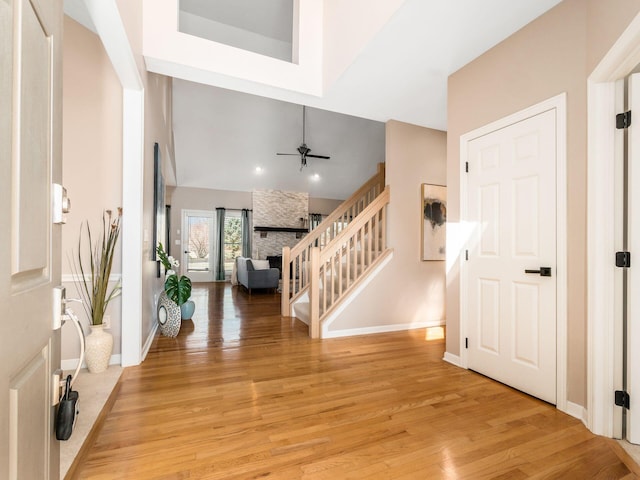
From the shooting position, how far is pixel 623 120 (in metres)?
Answer: 1.76

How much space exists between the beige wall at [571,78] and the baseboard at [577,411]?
0.04 meters

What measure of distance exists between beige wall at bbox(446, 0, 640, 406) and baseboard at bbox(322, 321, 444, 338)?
85.7 inches

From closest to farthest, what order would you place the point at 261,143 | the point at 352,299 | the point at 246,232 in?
the point at 352,299 → the point at 261,143 → the point at 246,232

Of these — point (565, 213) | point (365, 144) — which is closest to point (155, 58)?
point (565, 213)

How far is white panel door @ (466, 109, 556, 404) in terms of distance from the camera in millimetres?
2203

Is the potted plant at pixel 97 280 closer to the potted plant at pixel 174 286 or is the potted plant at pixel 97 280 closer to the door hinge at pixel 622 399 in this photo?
the potted plant at pixel 174 286

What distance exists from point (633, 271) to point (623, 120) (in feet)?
2.80

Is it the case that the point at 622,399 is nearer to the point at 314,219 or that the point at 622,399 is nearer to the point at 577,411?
the point at 577,411

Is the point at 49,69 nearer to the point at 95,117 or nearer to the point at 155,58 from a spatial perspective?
the point at 95,117

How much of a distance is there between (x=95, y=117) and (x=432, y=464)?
138 inches

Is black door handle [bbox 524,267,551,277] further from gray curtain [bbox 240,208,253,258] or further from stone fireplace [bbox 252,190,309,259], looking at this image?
gray curtain [bbox 240,208,253,258]

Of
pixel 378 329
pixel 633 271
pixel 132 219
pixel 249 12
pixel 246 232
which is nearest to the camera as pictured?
pixel 633 271

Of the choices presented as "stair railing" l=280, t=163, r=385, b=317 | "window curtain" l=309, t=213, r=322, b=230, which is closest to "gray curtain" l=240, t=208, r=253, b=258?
"window curtain" l=309, t=213, r=322, b=230

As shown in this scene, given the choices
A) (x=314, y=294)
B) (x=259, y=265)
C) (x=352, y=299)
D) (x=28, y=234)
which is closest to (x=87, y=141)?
(x=28, y=234)
